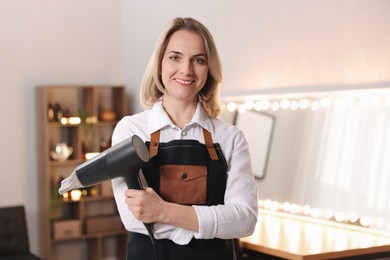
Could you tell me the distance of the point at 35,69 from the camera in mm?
5535

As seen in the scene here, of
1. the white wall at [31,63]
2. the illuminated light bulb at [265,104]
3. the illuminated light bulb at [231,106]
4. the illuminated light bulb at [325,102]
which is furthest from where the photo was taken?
the white wall at [31,63]

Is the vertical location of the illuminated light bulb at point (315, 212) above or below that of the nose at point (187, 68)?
below

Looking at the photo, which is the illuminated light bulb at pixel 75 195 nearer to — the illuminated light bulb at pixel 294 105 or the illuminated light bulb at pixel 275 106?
the illuminated light bulb at pixel 275 106

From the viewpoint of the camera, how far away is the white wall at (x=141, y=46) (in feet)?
11.8

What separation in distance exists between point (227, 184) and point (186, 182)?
115 millimetres

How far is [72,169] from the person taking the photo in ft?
18.7

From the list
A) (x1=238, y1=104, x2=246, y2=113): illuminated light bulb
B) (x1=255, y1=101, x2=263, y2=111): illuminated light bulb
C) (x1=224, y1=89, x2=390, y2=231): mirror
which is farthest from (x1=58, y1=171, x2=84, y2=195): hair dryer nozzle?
(x1=238, y1=104, x2=246, y2=113): illuminated light bulb

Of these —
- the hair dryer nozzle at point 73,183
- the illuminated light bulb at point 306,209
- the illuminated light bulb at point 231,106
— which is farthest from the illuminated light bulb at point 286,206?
the hair dryer nozzle at point 73,183

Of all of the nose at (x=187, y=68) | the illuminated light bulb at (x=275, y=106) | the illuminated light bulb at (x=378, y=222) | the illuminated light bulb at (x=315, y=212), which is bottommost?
the illuminated light bulb at (x=315, y=212)

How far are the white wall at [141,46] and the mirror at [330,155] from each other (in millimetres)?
136

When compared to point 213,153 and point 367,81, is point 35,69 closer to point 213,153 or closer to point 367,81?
point 367,81

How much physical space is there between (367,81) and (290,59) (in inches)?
25.4

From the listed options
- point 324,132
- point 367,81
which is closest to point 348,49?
point 367,81

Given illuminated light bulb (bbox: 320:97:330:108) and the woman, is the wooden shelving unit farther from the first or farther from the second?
the woman
